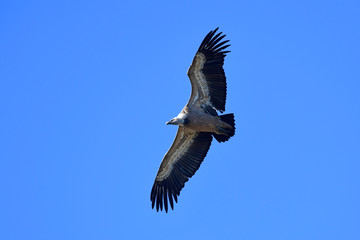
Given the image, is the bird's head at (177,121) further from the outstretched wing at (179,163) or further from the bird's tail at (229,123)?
the bird's tail at (229,123)

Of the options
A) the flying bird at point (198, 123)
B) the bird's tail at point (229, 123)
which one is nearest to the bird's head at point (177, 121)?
the flying bird at point (198, 123)

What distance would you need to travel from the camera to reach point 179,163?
1611 cm

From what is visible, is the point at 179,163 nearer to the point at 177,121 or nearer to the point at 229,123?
the point at 177,121

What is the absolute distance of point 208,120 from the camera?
15.1 metres

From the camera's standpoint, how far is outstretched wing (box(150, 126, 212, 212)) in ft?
52.3

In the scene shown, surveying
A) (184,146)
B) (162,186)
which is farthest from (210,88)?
(162,186)

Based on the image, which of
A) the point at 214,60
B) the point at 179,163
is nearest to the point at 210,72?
the point at 214,60

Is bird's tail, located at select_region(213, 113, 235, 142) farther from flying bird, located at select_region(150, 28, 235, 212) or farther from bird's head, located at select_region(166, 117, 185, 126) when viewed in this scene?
bird's head, located at select_region(166, 117, 185, 126)

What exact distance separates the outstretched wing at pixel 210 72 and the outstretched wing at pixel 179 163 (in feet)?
3.67

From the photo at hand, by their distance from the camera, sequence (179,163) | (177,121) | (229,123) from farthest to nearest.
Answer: (179,163), (177,121), (229,123)

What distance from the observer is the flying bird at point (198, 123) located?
15.0 metres

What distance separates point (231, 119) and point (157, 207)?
10.8 feet

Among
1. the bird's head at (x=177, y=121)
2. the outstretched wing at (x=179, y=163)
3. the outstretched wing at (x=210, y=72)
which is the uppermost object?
the outstretched wing at (x=210, y=72)

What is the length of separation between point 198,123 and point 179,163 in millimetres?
1460
